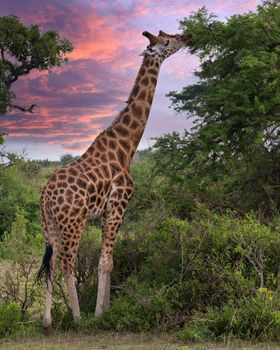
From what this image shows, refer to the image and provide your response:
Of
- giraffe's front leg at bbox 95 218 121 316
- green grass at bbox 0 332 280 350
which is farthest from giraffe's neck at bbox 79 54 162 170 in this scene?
green grass at bbox 0 332 280 350

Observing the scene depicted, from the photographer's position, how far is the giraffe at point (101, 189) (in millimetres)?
8406

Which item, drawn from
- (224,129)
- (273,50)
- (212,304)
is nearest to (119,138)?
(212,304)

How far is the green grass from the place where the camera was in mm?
7129

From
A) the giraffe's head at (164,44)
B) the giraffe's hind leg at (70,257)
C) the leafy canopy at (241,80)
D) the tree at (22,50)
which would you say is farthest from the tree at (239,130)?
the tree at (22,50)

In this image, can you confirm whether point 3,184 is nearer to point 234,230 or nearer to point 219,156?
point 219,156

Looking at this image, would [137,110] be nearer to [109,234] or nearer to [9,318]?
[109,234]

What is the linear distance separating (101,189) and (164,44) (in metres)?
2.75

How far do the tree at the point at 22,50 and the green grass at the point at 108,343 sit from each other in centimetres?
1657

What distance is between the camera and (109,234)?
8805mm

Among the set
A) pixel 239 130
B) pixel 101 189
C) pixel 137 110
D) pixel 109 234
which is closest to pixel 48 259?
pixel 109 234

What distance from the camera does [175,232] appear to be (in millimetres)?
8820

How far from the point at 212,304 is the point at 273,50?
22.5 feet

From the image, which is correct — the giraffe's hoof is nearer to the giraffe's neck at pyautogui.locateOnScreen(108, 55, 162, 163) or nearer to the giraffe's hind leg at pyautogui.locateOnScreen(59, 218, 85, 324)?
the giraffe's hind leg at pyautogui.locateOnScreen(59, 218, 85, 324)

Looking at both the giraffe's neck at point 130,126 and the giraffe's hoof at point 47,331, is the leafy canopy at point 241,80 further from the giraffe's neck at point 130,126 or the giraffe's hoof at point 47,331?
the giraffe's hoof at point 47,331
